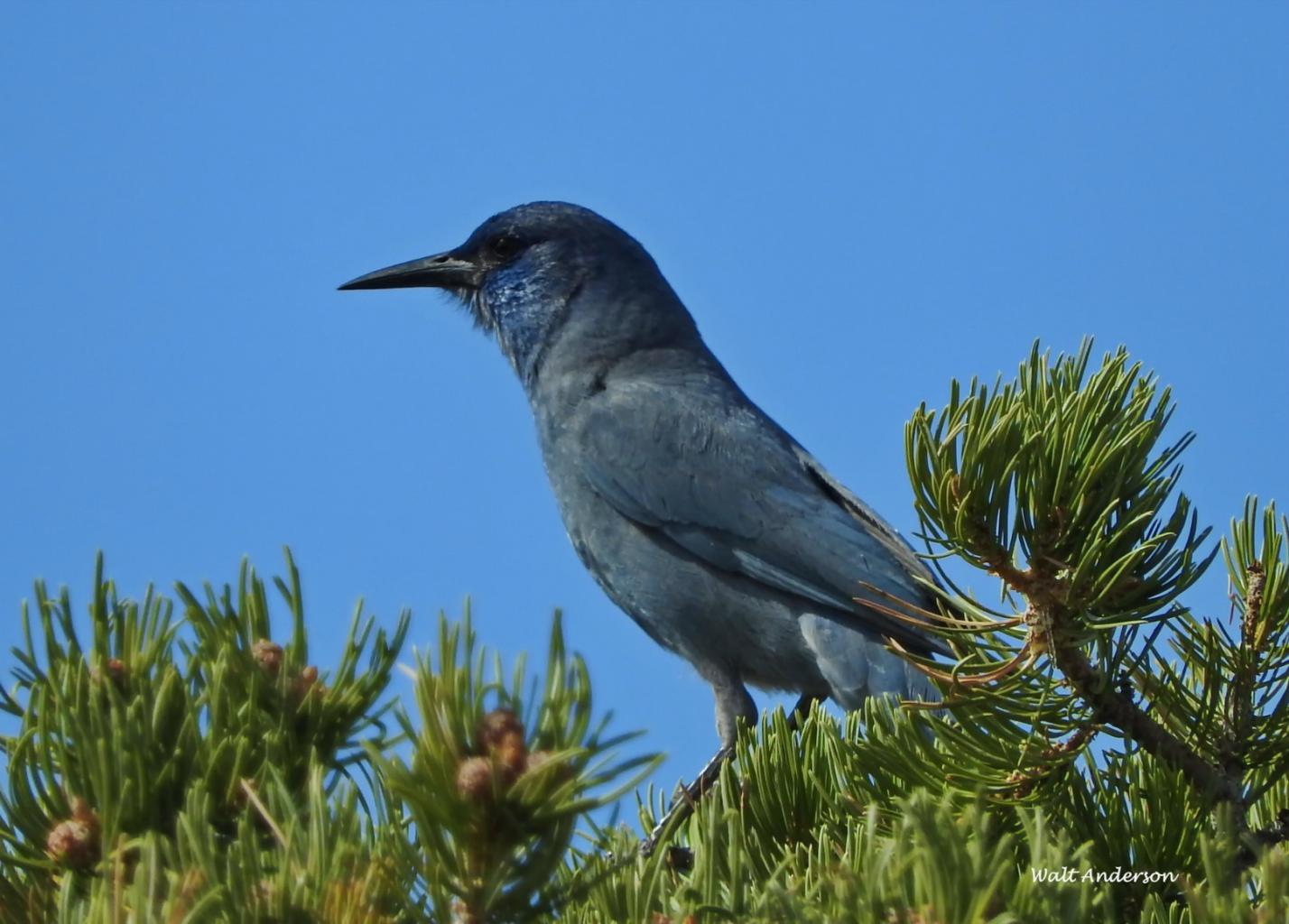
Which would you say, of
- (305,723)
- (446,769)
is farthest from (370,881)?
(305,723)


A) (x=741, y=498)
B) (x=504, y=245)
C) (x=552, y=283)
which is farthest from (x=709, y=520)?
(x=504, y=245)

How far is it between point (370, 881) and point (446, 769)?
127 mm

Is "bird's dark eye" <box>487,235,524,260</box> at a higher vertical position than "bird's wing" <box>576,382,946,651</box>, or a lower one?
higher

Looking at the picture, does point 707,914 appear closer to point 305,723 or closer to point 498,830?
point 498,830

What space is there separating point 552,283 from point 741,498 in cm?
164

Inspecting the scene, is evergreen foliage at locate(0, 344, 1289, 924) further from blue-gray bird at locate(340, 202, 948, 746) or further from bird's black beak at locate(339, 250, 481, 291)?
bird's black beak at locate(339, 250, 481, 291)

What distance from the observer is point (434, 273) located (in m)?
6.03

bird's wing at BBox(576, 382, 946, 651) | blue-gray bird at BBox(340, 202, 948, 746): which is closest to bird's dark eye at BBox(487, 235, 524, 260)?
blue-gray bird at BBox(340, 202, 948, 746)

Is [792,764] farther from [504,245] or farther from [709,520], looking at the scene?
[504,245]

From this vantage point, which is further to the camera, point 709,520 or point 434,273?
point 434,273

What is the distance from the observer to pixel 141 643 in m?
1.85

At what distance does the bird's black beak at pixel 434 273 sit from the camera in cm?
599

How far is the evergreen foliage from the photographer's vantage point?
1.37 m

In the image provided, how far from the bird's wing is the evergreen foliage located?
1440mm
